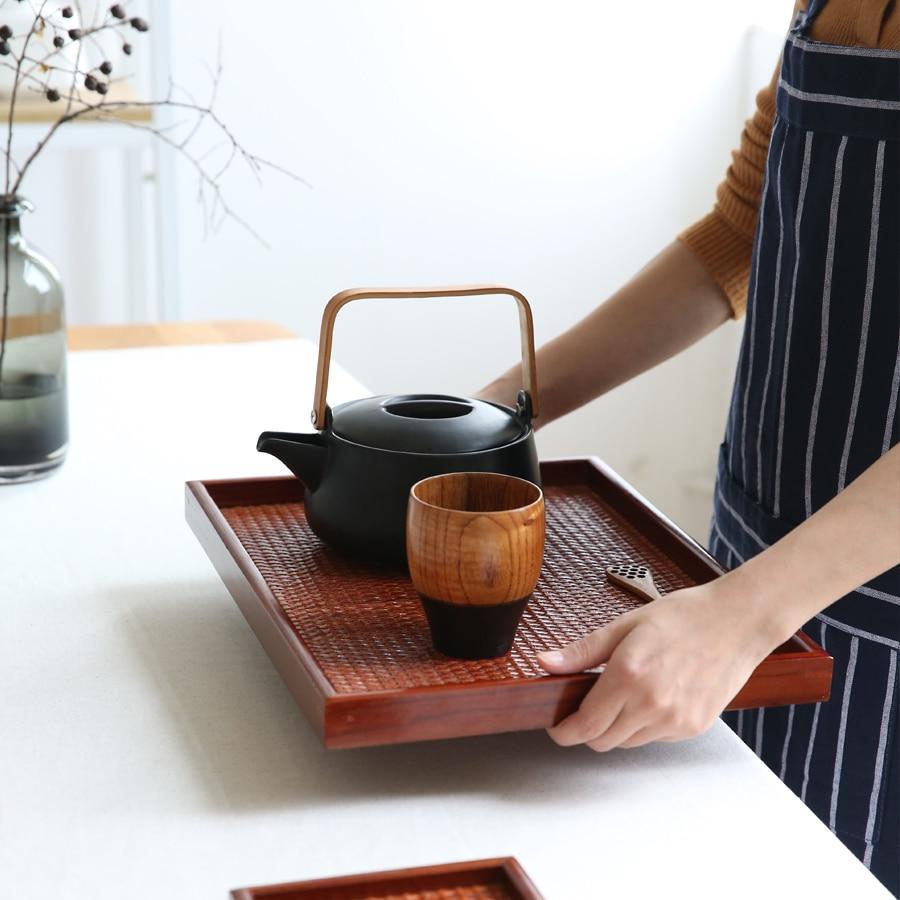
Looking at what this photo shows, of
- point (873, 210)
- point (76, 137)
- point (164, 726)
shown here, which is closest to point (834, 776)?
point (873, 210)

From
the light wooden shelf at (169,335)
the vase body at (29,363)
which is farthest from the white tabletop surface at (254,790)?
the light wooden shelf at (169,335)

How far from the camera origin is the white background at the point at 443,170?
2.97m

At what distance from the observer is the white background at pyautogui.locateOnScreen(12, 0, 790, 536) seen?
2.97m

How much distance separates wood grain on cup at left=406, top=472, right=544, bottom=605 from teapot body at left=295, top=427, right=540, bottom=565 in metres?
0.09

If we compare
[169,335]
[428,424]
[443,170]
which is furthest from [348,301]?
[443,170]

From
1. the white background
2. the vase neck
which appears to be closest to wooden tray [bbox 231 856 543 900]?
the vase neck

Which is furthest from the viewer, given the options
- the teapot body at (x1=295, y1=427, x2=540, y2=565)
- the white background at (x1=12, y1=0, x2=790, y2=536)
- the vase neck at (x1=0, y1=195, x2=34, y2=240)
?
the white background at (x1=12, y1=0, x2=790, y2=536)

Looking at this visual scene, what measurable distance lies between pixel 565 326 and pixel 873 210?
2253mm

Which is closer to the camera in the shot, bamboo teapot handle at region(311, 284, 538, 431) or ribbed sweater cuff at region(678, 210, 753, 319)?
bamboo teapot handle at region(311, 284, 538, 431)

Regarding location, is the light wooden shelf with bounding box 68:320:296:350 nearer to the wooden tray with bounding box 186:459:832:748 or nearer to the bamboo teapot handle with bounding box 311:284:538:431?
the wooden tray with bounding box 186:459:832:748

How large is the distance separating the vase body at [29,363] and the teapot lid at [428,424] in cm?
42

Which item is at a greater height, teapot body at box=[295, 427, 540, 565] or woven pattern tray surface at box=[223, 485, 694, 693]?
teapot body at box=[295, 427, 540, 565]

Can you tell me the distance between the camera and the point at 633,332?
4.43ft

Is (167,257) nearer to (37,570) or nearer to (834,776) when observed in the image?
(37,570)
